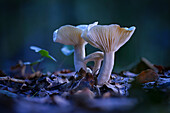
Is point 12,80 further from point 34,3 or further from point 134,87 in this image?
point 34,3

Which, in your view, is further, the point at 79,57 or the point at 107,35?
the point at 79,57

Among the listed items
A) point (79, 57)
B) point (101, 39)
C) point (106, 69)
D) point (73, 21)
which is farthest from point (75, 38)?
point (73, 21)

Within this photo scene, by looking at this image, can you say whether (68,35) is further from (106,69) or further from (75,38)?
(106,69)

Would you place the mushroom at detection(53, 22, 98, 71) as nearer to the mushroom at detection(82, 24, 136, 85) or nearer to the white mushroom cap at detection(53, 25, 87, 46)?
the white mushroom cap at detection(53, 25, 87, 46)

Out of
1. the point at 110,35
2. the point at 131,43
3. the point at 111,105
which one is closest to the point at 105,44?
the point at 110,35

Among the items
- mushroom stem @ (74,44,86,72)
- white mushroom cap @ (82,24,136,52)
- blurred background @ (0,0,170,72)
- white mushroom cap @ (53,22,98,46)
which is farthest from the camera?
blurred background @ (0,0,170,72)

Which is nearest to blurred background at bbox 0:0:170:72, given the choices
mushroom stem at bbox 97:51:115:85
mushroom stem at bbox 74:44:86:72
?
mushroom stem at bbox 74:44:86:72

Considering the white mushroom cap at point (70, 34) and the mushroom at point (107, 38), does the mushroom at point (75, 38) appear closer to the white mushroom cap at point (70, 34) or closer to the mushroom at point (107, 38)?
the white mushroom cap at point (70, 34)
